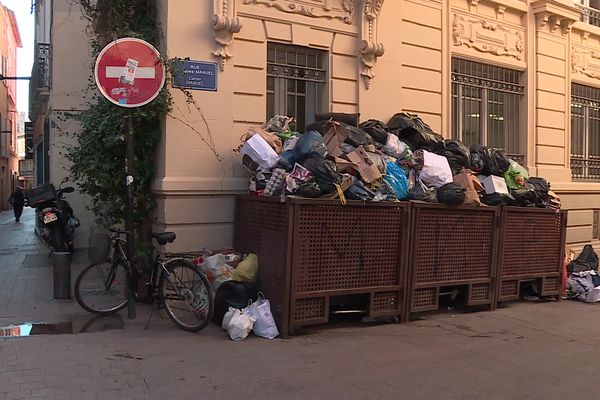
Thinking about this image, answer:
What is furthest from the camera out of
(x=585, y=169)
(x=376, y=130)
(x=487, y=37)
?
(x=585, y=169)

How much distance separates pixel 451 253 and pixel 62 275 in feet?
16.2

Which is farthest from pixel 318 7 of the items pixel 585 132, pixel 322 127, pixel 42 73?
pixel 42 73

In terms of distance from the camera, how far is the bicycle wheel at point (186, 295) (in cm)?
604

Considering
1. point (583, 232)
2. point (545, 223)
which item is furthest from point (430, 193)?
point (583, 232)

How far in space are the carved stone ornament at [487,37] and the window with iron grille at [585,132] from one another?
2.35m

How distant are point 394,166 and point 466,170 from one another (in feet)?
4.25

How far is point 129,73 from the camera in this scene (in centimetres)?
625

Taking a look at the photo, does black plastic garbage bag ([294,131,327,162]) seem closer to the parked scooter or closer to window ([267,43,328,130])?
window ([267,43,328,130])

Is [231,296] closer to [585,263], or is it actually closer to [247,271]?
[247,271]

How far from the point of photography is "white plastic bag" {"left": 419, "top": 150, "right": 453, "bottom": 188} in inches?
291

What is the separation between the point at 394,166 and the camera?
23.6ft

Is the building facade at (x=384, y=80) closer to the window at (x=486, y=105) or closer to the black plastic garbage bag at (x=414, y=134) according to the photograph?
the window at (x=486, y=105)

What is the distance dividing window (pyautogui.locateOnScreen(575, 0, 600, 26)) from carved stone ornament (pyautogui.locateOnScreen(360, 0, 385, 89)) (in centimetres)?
663

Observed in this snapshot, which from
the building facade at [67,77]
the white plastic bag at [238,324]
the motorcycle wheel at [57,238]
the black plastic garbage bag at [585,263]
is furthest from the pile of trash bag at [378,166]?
the building facade at [67,77]
